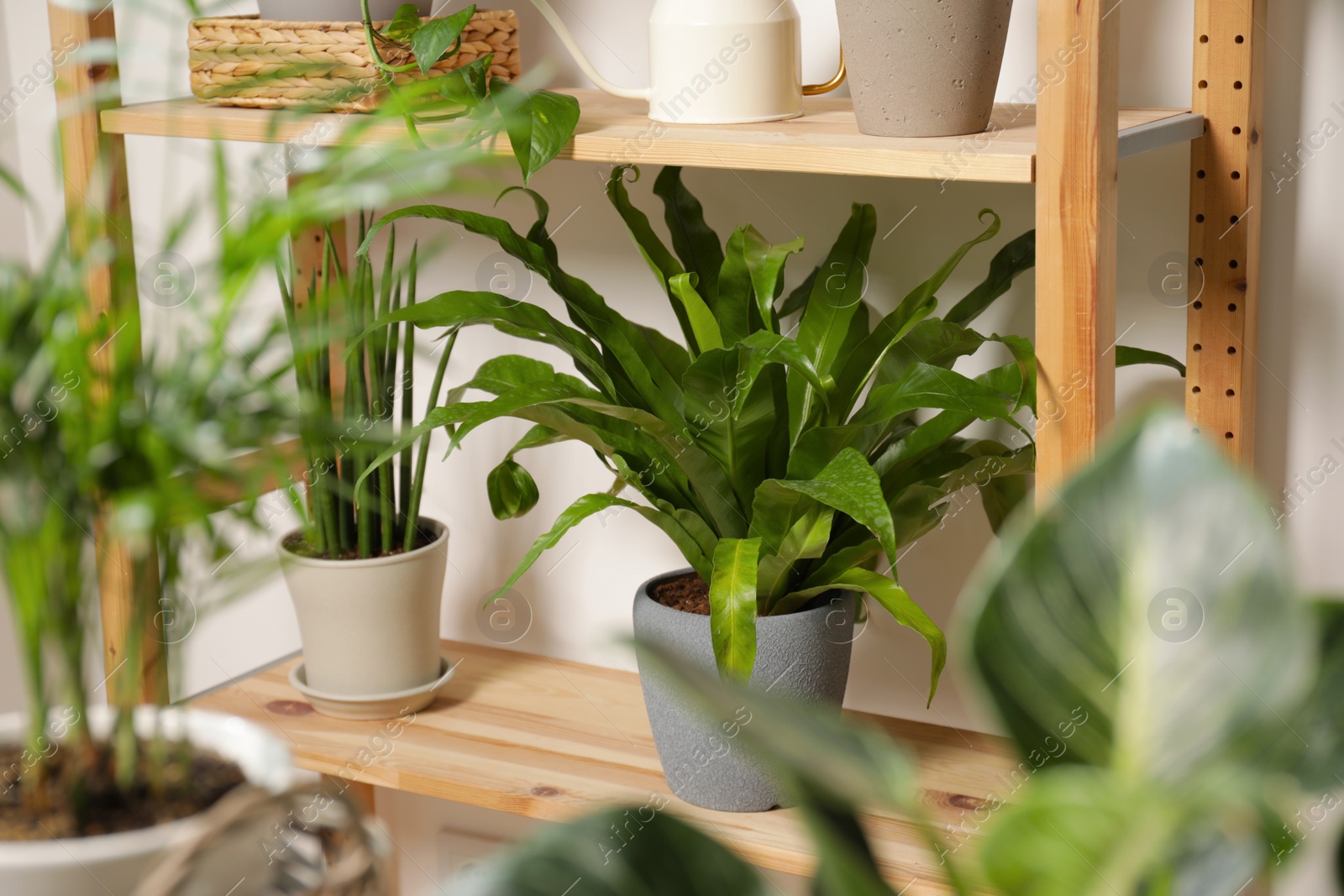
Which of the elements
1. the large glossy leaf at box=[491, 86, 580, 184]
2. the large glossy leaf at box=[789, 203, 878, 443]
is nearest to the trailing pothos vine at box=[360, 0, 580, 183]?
the large glossy leaf at box=[491, 86, 580, 184]

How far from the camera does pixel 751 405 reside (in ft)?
2.98

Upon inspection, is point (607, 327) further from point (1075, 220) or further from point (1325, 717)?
point (1325, 717)

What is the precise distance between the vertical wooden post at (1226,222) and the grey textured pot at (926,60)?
0.21 m

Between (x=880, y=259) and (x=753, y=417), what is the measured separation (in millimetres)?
261

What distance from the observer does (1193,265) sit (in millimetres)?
966

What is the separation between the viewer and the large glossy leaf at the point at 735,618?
0.88 meters

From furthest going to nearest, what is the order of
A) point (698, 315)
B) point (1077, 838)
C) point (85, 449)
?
point (698, 315) < point (85, 449) < point (1077, 838)

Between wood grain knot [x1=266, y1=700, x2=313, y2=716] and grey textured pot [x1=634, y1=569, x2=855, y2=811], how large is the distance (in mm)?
390

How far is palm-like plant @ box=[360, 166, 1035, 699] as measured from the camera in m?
0.89

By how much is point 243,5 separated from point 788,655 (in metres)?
0.93

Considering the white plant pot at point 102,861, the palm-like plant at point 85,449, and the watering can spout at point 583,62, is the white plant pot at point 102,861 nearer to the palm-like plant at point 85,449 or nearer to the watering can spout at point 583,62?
the palm-like plant at point 85,449

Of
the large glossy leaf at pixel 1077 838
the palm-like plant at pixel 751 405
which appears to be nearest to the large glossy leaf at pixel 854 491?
the palm-like plant at pixel 751 405

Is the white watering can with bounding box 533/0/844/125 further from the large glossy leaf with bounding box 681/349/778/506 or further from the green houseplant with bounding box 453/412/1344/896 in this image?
the green houseplant with bounding box 453/412/1344/896

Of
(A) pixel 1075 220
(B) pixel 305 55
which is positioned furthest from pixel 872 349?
(B) pixel 305 55
